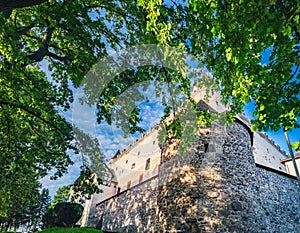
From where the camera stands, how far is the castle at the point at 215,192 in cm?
772

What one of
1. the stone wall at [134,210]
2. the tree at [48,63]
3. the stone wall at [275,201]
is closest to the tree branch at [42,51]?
the tree at [48,63]

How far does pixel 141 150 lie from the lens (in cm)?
2373

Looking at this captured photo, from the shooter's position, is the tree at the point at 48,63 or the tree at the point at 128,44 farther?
the tree at the point at 48,63

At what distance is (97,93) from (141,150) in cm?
1664

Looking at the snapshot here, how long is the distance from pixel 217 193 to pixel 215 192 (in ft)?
0.25

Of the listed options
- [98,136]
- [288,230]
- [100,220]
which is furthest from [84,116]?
[100,220]

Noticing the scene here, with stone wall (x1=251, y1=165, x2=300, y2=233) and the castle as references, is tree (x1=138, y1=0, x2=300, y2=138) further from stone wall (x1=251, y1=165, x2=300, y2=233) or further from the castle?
stone wall (x1=251, y1=165, x2=300, y2=233)

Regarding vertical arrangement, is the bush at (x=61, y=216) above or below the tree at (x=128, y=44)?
below

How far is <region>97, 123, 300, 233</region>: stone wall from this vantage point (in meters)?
7.67

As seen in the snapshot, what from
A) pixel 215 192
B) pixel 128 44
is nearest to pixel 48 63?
pixel 128 44

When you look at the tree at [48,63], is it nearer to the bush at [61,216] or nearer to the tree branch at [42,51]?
the tree branch at [42,51]

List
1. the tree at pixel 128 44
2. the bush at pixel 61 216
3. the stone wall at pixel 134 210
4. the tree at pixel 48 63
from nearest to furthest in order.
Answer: the tree at pixel 128 44 < the tree at pixel 48 63 < the stone wall at pixel 134 210 < the bush at pixel 61 216

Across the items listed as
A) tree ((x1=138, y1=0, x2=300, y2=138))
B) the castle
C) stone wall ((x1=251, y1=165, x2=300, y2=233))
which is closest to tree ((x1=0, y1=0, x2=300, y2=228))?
tree ((x1=138, y1=0, x2=300, y2=138))

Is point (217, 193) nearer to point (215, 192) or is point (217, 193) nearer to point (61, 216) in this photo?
point (215, 192)
